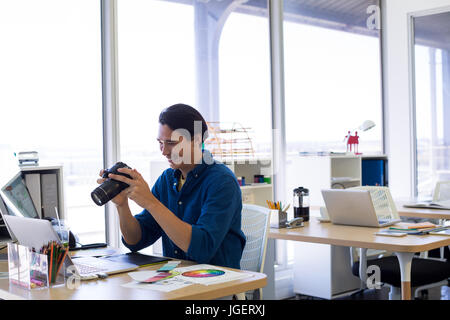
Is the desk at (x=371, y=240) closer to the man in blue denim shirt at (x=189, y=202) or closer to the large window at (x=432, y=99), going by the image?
the man in blue denim shirt at (x=189, y=202)

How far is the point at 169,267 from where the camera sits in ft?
6.53

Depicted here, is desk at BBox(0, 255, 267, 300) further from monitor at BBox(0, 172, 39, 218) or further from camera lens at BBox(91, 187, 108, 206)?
monitor at BBox(0, 172, 39, 218)

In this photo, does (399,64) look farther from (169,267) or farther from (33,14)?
(169,267)

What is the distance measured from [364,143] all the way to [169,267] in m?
4.30

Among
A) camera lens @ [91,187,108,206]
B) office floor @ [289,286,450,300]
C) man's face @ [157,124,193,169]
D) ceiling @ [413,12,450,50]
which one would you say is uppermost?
ceiling @ [413,12,450,50]

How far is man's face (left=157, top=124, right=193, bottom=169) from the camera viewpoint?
85.0 inches

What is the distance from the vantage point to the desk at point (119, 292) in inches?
64.4

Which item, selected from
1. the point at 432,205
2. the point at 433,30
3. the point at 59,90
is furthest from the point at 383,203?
the point at 433,30

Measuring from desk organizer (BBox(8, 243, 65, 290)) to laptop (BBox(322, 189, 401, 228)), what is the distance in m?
1.87

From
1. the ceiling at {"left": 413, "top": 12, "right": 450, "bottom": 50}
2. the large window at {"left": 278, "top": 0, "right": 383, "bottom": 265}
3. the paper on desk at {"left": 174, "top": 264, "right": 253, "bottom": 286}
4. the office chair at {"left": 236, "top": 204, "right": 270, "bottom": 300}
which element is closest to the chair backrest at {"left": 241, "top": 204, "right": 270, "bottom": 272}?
the office chair at {"left": 236, "top": 204, "right": 270, "bottom": 300}

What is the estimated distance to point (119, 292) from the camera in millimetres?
1694

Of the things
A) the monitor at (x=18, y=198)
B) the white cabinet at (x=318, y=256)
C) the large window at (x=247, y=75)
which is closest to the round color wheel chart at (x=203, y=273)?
the monitor at (x=18, y=198)

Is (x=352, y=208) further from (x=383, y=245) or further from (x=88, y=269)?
(x=88, y=269)

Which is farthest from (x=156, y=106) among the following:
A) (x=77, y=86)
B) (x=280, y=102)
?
(x=280, y=102)
